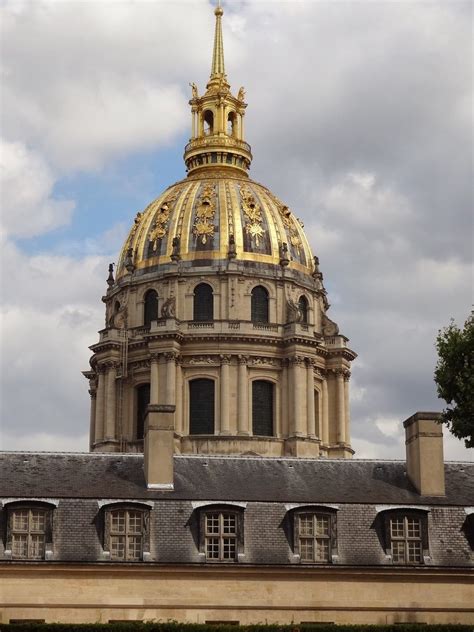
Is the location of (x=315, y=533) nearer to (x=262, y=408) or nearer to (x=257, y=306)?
(x=262, y=408)

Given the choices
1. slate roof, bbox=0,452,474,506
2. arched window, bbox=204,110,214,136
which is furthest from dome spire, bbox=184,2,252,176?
slate roof, bbox=0,452,474,506

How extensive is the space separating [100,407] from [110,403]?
973 mm

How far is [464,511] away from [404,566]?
10.3ft

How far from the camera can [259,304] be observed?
324ft

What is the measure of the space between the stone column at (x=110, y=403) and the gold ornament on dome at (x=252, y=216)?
13548 mm

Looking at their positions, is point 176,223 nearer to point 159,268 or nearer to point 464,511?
point 159,268

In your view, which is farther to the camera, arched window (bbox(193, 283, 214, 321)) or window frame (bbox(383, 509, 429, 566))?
arched window (bbox(193, 283, 214, 321))

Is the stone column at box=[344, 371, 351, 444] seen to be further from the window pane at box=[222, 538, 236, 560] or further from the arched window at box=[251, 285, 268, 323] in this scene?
the window pane at box=[222, 538, 236, 560]

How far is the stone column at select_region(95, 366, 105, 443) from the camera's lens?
97475 millimetres

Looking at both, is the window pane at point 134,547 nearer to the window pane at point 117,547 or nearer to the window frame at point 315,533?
the window pane at point 117,547

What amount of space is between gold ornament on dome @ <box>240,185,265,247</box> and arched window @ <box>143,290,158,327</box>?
8044mm

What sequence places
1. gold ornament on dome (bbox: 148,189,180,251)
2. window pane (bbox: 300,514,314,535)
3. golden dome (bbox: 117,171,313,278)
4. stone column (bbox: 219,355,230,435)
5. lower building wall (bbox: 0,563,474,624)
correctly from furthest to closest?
gold ornament on dome (bbox: 148,189,180,251) < golden dome (bbox: 117,171,313,278) < stone column (bbox: 219,355,230,435) < window pane (bbox: 300,514,314,535) < lower building wall (bbox: 0,563,474,624)

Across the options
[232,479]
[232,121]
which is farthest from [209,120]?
[232,479]

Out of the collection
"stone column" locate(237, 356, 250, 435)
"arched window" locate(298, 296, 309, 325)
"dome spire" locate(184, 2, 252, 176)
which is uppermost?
"dome spire" locate(184, 2, 252, 176)
